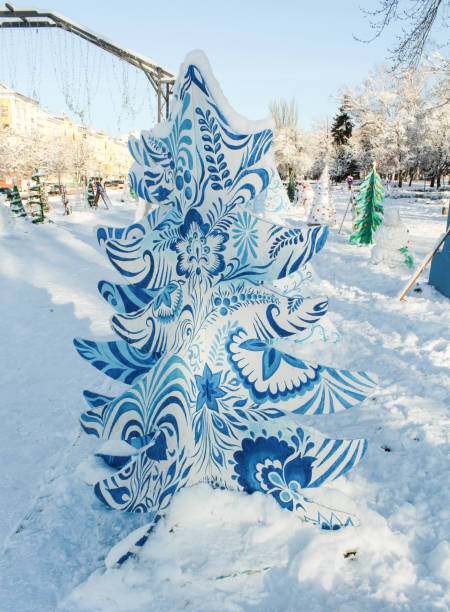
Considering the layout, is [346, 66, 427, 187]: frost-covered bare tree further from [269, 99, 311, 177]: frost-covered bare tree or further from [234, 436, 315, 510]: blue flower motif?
[234, 436, 315, 510]: blue flower motif

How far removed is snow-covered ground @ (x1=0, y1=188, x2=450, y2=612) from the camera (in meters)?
1.66

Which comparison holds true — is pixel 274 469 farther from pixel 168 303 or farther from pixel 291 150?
pixel 291 150

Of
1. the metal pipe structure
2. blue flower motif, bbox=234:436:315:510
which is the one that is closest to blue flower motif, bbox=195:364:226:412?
blue flower motif, bbox=234:436:315:510

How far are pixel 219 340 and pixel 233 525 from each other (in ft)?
2.78

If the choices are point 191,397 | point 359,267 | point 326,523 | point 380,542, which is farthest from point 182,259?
point 359,267

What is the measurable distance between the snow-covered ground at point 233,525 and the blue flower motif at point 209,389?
1.33 feet

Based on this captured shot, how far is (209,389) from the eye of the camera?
6.53 feet

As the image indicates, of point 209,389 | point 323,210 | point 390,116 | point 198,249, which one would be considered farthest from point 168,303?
point 390,116

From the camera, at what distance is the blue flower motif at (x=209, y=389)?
198 cm

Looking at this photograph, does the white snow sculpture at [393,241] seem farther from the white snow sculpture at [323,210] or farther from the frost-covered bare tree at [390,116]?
the frost-covered bare tree at [390,116]

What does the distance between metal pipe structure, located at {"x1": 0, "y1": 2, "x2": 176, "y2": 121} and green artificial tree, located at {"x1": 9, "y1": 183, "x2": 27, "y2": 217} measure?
5.26 metres

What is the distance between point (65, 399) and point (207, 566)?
214cm

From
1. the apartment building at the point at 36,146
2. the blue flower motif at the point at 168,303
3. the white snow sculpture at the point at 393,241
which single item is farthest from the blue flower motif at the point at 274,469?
the apartment building at the point at 36,146

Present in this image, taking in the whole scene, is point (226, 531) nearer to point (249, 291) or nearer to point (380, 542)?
point (380, 542)
